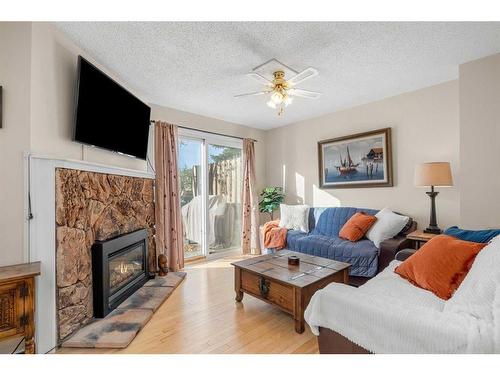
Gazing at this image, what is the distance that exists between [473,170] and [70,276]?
3692 millimetres

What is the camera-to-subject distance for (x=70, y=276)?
76.0 inches

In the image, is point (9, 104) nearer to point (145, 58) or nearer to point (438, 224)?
point (145, 58)

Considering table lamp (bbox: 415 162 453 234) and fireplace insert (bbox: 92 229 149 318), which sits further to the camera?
table lamp (bbox: 415 162 453 234)

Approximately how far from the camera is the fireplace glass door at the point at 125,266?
2426 mm

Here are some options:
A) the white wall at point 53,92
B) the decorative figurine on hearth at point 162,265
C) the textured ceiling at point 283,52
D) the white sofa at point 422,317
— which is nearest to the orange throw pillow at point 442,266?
the white sofa at point 422,317

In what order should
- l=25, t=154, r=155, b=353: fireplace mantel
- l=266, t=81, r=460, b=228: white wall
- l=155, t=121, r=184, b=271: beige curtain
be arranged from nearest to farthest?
l=25, t=154, r=155, b=353: fireplace mantel, l=266, t=81, r=460, b=228: white wall, l=155, t=121, r=184, b=271: beige curtain

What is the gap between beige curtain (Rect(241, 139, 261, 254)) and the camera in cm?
465

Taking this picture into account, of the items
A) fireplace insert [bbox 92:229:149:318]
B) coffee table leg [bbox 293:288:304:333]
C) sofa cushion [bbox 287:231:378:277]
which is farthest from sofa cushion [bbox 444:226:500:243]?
fireplace insert [bbox 92:229:149:318]

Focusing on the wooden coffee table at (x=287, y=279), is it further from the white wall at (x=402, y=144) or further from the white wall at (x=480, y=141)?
the white wall at (x=402, y=144)

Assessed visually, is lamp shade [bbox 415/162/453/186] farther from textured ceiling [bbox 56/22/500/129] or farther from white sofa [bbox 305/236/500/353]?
white sofa [bbox 305/236/500/353]

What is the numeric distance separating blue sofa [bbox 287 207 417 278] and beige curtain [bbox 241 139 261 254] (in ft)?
3.43

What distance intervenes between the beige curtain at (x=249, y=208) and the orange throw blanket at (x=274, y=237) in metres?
0.70

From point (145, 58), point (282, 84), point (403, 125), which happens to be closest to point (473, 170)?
point (403, 125)

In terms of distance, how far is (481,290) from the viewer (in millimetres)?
1234
